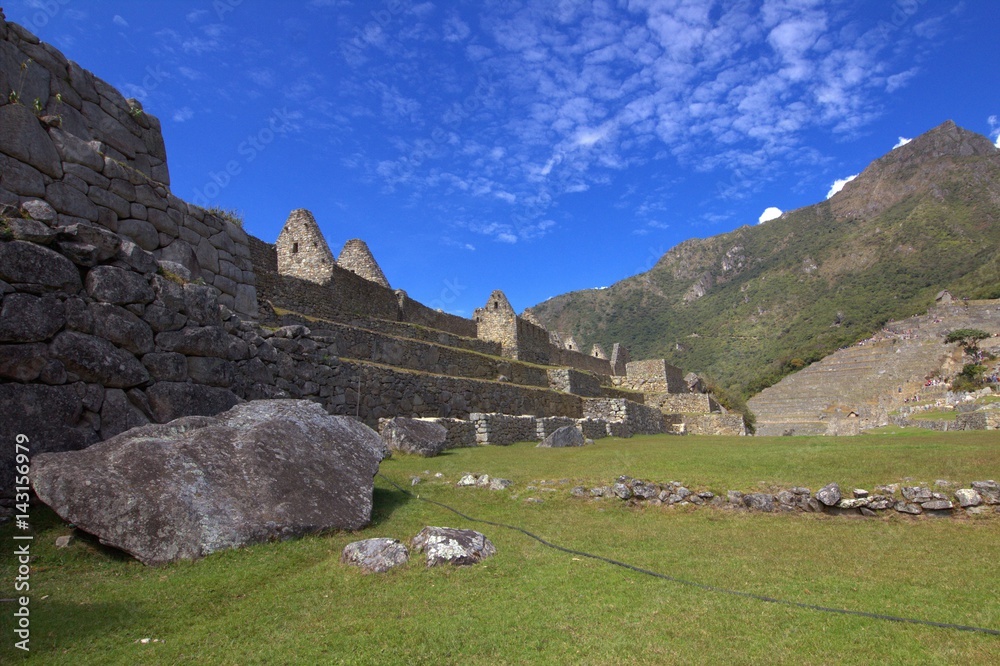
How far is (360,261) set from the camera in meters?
23.7

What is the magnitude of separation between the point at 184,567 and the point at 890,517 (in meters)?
8.64

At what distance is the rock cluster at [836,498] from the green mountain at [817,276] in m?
53.9

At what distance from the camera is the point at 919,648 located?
3564 mm

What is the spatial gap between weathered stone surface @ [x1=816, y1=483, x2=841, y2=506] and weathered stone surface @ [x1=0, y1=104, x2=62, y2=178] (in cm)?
1179

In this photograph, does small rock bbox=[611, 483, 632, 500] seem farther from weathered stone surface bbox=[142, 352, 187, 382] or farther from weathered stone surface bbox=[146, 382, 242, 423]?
weathered stone surface bbox=[142, 352, 187, 382]

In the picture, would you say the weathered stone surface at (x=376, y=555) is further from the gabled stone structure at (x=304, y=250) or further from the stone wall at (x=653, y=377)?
the stone wall at (x=653, y=377)

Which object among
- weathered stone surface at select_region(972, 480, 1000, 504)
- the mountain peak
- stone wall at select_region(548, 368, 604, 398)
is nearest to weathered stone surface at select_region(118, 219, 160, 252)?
weathered stone surface at select_region(972, 480, 1000, 504)

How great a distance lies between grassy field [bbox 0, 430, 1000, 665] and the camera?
11.4 ft

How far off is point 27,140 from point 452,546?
768 cm

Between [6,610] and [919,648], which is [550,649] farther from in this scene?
[6,610]

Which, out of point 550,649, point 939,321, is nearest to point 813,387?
point 939,321

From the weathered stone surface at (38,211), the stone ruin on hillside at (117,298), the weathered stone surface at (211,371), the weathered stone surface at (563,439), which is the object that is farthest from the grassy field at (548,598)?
the weathered stone surface at (563,439)

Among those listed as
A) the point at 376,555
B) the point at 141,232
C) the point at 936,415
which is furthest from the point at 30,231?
the point at 936,415

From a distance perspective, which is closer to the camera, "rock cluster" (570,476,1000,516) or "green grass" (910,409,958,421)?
"rock cluster" (570,476,1000,516)
